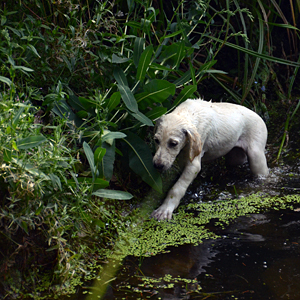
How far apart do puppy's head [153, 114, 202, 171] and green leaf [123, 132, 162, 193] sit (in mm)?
102

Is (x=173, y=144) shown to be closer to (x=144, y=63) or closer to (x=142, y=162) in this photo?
(x=142, y=162)

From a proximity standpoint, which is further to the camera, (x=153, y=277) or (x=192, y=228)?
(x=192, y=228)

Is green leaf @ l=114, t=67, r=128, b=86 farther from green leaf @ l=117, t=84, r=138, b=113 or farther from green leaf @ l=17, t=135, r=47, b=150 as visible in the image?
green leaf @ l=17, t=135, r=47, b=150

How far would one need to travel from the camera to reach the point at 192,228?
126 inches

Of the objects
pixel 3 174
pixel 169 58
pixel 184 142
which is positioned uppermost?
pixel 169 58

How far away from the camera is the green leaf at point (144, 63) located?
3258 mm

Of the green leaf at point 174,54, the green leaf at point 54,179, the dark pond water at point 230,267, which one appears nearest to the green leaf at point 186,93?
the green leaf at point 174,54

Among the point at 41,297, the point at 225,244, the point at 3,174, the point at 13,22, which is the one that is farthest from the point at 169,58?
the point at 41,297

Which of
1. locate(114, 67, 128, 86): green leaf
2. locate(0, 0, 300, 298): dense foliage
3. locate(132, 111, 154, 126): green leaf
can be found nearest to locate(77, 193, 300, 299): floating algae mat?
locate(0, 0, 300, 298): dense foliage

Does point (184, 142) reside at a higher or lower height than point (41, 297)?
higher

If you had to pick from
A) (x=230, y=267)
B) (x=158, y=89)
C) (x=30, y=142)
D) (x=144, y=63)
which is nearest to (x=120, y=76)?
(x=144, y=63)

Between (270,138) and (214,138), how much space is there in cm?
171

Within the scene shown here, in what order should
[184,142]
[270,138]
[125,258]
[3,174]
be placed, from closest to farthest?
1. [3,174]
2. [125,258]
3. [184,142]
4. [270,138]

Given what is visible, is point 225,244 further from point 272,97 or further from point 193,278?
point 272,97
